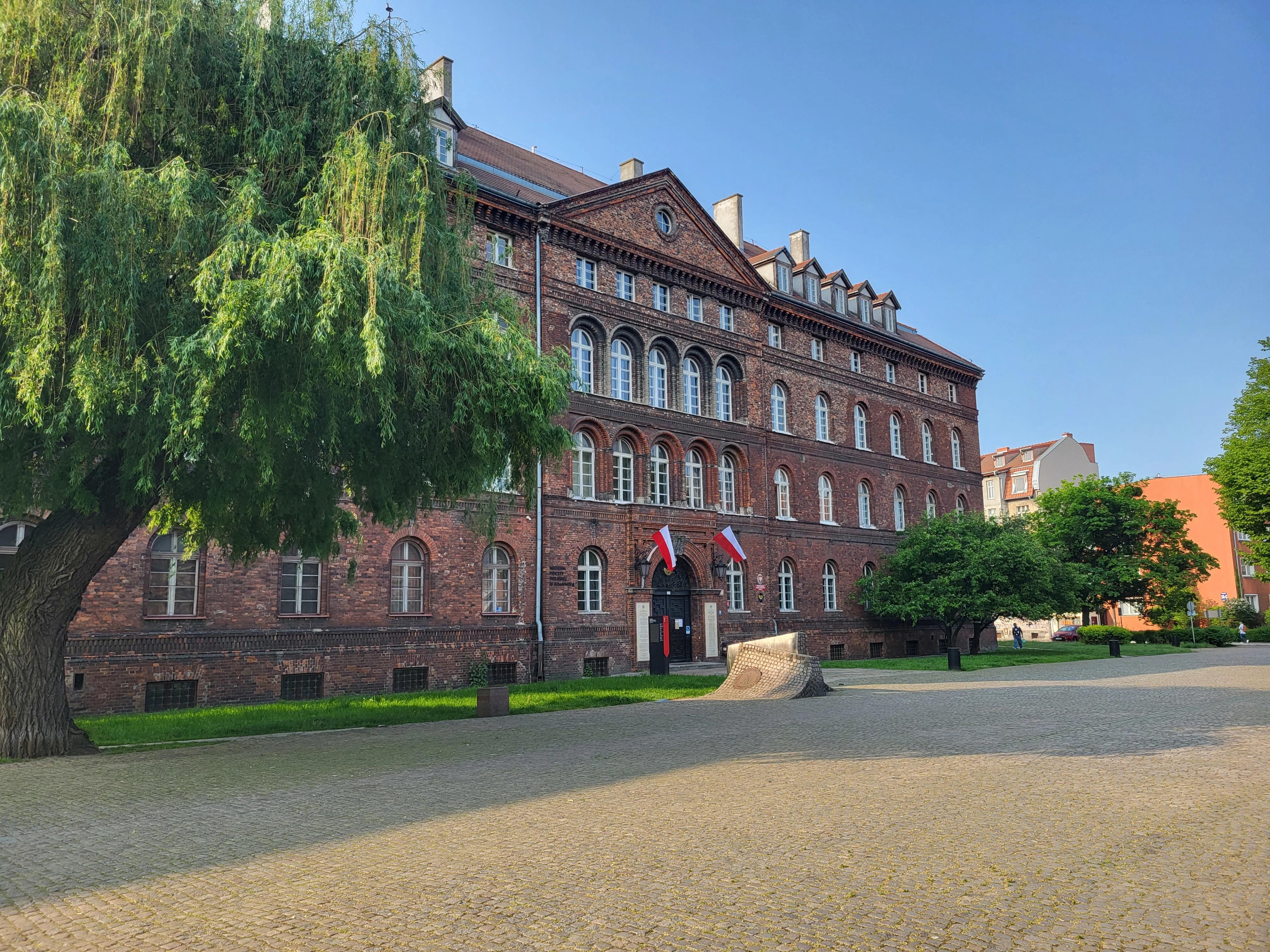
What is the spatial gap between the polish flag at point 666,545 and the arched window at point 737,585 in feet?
10.8

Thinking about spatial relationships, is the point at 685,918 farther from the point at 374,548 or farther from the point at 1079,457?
the point at 1079,457

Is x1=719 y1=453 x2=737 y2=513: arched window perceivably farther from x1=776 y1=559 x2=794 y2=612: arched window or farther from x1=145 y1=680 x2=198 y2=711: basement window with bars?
x1=145 y1=680 x2=198 y2=711: basement window with bars

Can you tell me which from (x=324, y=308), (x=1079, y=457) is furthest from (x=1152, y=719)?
(x=1079, y=457)

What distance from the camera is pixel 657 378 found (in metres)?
28.6

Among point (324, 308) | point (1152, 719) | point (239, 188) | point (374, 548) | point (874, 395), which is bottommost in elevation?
point (1152, 719)

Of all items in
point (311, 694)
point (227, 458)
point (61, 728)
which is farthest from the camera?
point (311, 694)

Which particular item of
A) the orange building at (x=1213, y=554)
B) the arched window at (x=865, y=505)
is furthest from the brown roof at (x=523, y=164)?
the orange building at (x=1213, y=554)

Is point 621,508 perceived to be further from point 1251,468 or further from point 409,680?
point 1251,468

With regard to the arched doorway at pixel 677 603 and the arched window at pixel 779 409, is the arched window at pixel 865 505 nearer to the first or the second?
the arched window at pixel 779 409

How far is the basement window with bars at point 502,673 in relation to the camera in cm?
2348

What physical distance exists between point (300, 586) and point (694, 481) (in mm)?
13041

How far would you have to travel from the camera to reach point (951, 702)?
55.6ft

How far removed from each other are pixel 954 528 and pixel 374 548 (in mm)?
21953

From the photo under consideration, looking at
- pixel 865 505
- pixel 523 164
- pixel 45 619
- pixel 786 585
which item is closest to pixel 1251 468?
pixel 865 505
